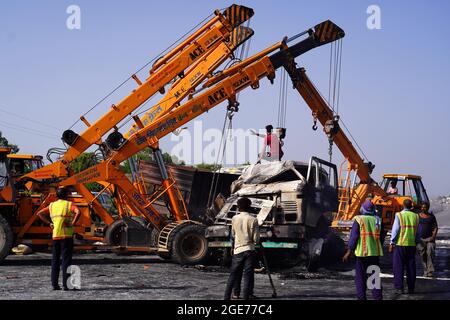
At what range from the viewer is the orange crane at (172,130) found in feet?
48.2

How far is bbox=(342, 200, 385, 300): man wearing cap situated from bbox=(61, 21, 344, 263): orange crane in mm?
5768

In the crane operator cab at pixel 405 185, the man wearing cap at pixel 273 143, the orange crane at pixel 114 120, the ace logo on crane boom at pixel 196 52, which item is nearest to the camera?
the orange crane at pixel 114 120

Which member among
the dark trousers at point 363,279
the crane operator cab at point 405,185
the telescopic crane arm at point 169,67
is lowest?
the dark trousers at point 363,279

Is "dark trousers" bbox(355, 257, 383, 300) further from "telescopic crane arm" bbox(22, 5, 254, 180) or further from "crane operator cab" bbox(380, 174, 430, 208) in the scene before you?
"crane operator cab" bbox(380, 174, 430, 208)

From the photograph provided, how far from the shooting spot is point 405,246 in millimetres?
11188

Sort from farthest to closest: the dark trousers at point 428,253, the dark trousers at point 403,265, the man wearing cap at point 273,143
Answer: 1. the man wearing cap at point 273,143
2. the dark trousers at point 428,253
3. the dark trousers at point 403,265

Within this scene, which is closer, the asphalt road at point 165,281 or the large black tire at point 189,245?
the asphalt road at point 165,281

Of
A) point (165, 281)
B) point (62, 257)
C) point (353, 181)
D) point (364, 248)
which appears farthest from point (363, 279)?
point (353, 181)

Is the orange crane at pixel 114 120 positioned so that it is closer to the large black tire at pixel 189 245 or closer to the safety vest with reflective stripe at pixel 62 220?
the large black tire at pixel 189 245

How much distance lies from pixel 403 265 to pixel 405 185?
12.6 metres

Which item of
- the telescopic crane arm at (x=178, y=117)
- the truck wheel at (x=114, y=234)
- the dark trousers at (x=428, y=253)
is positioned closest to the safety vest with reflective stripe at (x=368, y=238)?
the dark trousers at (x=428, y=253)

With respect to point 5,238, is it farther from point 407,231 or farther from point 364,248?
point 407,231
